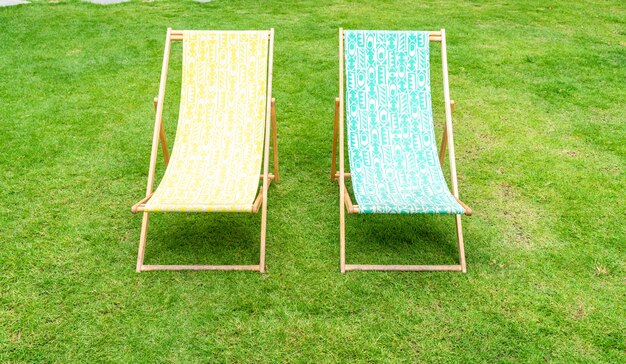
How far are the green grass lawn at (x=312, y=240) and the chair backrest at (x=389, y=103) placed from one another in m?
0.48

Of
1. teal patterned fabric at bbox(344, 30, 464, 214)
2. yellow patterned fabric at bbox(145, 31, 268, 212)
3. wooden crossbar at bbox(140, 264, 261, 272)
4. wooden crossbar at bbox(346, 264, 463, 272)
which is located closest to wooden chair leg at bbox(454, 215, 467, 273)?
wooden crossbar at bbox(346, 264, 463, 272)

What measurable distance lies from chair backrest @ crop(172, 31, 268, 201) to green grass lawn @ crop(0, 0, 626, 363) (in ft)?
1.88

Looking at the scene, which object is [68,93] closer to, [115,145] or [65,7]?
[115,145]

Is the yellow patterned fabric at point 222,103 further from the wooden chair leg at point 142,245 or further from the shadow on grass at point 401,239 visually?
the shadow on grass at point 401,239

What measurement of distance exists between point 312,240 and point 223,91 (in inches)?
50.2

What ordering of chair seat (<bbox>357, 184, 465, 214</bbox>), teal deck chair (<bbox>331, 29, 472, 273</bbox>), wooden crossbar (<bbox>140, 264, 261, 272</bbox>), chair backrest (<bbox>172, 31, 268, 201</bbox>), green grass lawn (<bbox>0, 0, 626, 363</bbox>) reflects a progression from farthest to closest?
chair backrest (<bbox>172, 31, 268, 201</bbox>), teal deck chair (<bbox>331, 29, 472, 273</bbox>), wooden crossbar (<bbox>140, 264, 261, 272</bbox>), chair seat (<bbox>357, 184, 465, 214</bbox>), green grass lawn (<bbox>0, 0, 626, 363</bbox>)

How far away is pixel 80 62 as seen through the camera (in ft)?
20.9

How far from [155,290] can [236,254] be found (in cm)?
57

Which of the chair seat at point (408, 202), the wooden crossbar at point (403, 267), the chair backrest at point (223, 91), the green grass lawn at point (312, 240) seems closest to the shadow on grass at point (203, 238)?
the green grass lawn at point (312, 240)

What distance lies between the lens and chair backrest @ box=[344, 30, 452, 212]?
354 centimetres

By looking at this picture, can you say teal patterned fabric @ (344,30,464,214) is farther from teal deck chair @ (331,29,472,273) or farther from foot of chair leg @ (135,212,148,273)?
foot of chair leg @ (135,212,148,273)

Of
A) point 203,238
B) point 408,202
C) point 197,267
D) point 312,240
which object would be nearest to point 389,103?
point 408,202

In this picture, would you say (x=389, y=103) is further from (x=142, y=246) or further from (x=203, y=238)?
(x=142, y=246)

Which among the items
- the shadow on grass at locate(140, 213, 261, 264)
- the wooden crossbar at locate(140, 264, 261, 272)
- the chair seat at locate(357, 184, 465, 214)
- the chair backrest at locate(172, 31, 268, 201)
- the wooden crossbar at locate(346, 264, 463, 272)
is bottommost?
the shadow on grass at locate(140, 213, 261, 264)
